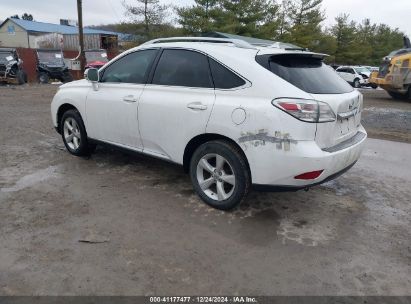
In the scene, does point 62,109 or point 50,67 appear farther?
point 50,67

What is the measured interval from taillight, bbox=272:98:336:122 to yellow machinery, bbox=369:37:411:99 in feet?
43.0

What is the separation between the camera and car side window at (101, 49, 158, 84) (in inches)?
172

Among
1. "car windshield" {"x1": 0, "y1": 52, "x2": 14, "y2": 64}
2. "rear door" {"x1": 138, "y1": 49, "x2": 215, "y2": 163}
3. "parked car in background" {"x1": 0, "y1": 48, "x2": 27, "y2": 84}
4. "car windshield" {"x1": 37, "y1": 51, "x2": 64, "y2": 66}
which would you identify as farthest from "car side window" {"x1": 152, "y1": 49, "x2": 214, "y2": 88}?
"car windshield" {"x1": 37, "y1": 51, "x2": 64, "y2": 66}

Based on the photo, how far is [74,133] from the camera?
539cm

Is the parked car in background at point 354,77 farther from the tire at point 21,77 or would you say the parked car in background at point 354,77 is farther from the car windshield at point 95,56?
the tire at point 21,77

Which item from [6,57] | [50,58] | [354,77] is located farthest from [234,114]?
[354,77]

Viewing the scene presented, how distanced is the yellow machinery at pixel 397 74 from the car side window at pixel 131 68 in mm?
13039

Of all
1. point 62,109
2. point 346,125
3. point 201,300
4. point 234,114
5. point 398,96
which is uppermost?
point 234,114

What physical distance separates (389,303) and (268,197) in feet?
6.16

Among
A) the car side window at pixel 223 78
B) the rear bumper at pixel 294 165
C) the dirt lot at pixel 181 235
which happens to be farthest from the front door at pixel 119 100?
the rear bumper at pixel 294 165

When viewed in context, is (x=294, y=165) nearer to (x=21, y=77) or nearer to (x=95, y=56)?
(x=21, y=77)

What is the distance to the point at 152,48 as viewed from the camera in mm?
4379

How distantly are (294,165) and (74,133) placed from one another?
Result: 349 centimetres

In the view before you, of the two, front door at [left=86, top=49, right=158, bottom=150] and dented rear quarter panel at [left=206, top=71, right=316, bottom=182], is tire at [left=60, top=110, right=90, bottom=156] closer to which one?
front door at [left=86, top=49, right=158, bottom=150]
